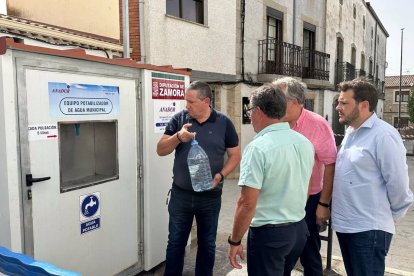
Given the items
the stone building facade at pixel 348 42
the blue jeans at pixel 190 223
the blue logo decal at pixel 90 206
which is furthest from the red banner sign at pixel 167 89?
the stone building facade at pixel 348 42

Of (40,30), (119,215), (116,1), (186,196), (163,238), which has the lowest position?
(163,238)

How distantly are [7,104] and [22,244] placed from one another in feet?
3.18

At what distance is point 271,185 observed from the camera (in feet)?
7.39

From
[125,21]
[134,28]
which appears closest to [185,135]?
[125,21]

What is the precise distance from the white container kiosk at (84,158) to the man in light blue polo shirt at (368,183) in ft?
6.01

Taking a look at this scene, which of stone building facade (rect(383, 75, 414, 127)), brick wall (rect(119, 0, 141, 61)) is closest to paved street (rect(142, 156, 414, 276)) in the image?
brick wall (rect(119, 0, 141, 61))

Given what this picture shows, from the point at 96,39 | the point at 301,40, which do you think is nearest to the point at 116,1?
the point at 96,39

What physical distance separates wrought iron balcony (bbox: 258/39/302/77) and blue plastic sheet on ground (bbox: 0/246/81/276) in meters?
10.4

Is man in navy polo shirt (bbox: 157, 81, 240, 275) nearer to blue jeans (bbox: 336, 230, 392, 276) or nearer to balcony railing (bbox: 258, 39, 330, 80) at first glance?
blue jeans (bbox: 336, 230, 392, 276)

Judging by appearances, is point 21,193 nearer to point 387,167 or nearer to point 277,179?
point 277,179

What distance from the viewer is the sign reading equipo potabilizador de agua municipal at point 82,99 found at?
2.75 m

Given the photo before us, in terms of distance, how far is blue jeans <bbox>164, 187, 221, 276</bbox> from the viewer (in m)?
3.24

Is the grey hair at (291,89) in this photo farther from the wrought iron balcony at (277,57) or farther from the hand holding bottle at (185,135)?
the wrought iron balcony at (277,57)

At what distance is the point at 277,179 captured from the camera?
2.24 metres
